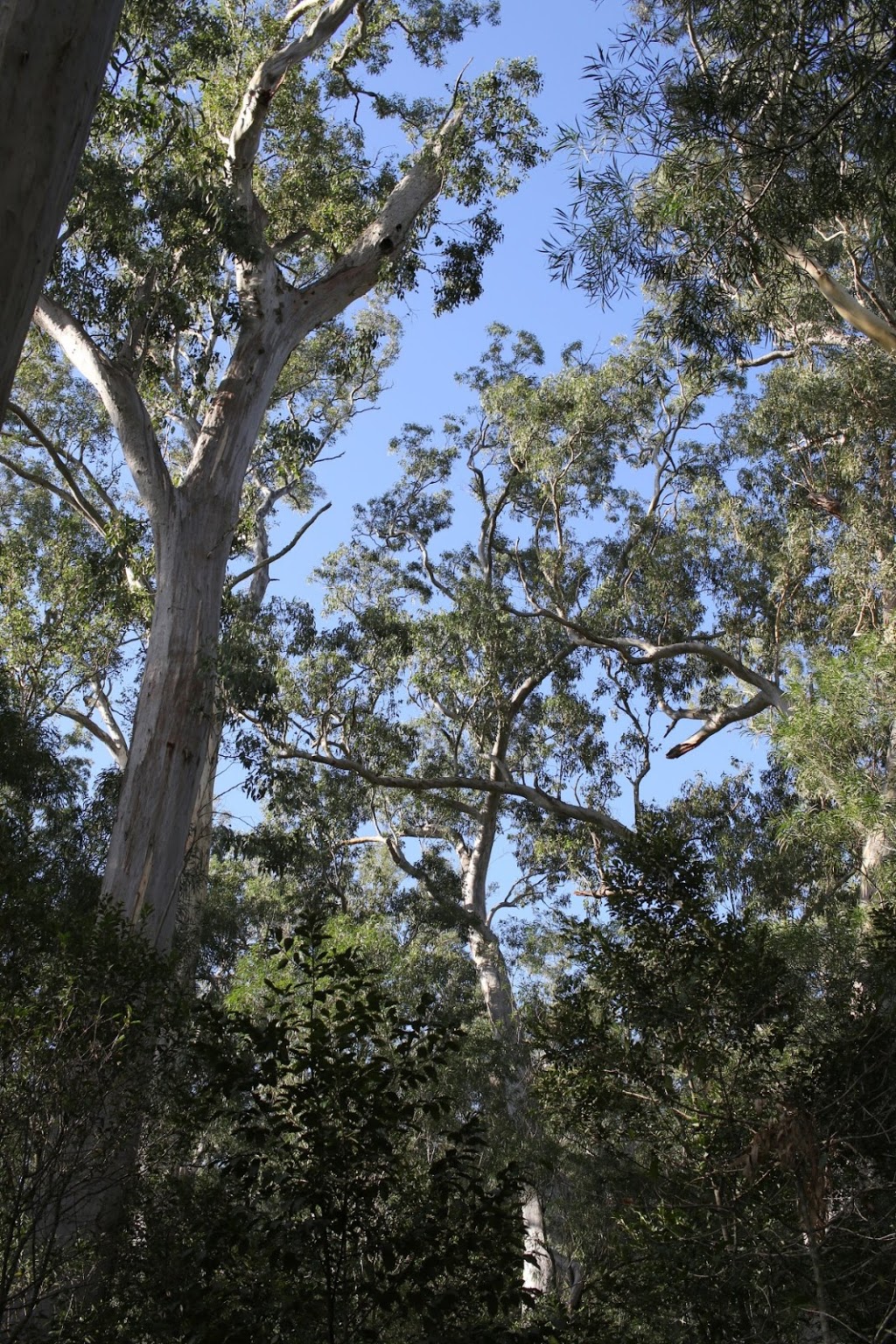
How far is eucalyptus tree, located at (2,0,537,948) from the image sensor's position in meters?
7.94

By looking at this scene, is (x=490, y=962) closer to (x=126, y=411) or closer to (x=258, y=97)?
(x=126, y=411)

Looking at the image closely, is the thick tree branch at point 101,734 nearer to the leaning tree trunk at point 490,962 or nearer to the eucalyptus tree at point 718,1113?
the leaning tree trunk at point 490,962

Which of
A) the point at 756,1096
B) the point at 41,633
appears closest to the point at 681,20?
the point at 756,1096

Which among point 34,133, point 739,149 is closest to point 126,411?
point 739,149

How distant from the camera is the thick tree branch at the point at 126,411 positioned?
851 centimetres

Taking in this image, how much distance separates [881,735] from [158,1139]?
267 inches

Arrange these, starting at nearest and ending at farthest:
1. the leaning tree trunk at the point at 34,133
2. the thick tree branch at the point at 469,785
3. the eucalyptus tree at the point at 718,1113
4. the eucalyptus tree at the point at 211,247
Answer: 1. the leaning tree trunk at the point at 34,133
2. the eucalyptus tree at the point at 718,1113
3. the eucalyptus tree at the point at 211,247
4. the thick tree branch at the point at 469,785

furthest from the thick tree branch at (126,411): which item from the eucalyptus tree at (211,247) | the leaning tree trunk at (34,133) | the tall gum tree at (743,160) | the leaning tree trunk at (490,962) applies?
the leaning tree trunk at (490,962)

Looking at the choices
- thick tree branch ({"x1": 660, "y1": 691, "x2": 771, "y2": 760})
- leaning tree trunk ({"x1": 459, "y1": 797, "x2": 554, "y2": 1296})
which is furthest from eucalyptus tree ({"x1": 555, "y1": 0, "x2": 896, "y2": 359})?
leaning tree trunk ({"x1": 459, "y1": 797, "x2": 554, "y2": 1296})

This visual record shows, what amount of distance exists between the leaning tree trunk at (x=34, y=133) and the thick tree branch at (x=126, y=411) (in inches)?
244

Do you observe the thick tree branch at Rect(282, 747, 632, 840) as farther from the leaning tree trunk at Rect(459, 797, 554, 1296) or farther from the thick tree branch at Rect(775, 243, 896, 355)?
the thick tree branch at Rect(775, 243, 896, 355)

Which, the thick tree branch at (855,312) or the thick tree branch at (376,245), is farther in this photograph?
the thick tree branch at (376,245)

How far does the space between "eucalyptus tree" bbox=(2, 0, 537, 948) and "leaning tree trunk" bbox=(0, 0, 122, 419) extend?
4.33m

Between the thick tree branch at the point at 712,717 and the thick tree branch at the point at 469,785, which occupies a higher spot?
the thick tree branch at the point at 712,717
